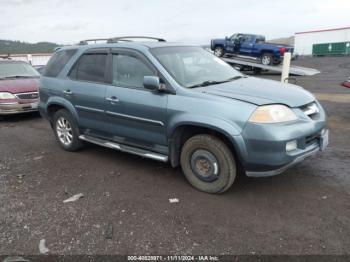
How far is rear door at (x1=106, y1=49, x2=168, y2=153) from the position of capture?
4.38 meters

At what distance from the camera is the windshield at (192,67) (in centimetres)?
445

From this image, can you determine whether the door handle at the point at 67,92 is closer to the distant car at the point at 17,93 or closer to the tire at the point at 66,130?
the tire at the point at 66,130

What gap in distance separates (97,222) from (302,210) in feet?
7.37

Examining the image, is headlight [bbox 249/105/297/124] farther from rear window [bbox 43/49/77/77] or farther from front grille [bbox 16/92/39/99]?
front grille [bbox 16/92/39/99]

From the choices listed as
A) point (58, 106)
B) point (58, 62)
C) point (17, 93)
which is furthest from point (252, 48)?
point (58, 106)

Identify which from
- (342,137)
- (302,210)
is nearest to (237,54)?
(342,137)

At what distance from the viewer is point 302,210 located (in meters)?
3.74

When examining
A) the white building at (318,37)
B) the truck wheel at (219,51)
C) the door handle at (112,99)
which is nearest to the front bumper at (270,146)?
the door handle at (112,99)

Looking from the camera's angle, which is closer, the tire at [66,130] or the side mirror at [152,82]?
the side mirror at [152,82]

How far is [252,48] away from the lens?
20188 mm

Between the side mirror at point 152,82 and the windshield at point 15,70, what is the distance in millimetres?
6947

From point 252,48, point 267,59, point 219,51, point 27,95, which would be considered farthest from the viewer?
point 219,51

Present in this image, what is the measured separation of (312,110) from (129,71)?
2.49m

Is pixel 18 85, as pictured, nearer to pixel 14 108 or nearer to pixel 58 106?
pixel 14 108
